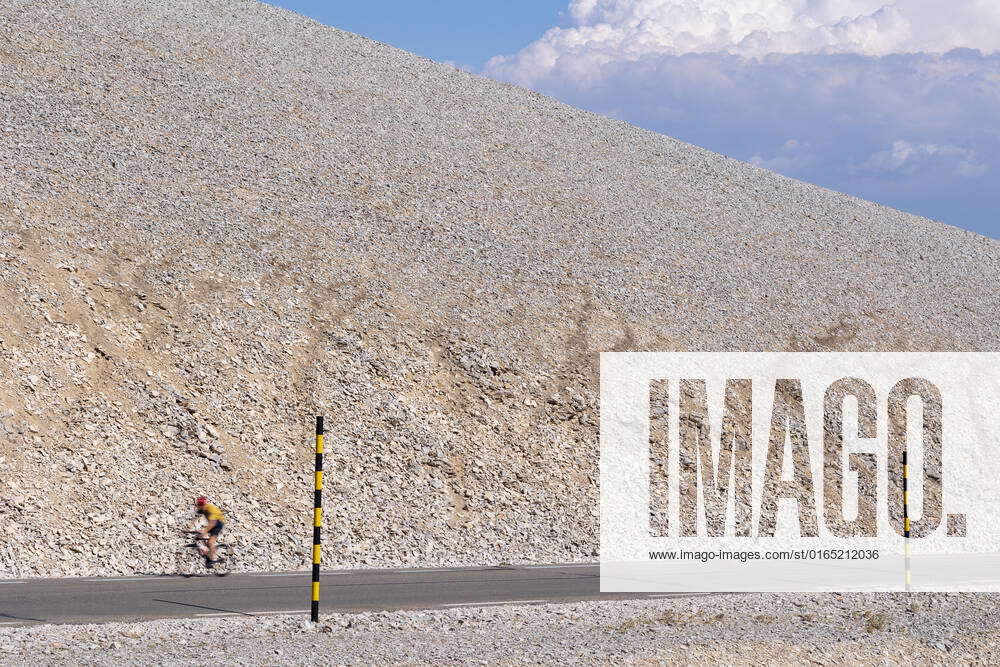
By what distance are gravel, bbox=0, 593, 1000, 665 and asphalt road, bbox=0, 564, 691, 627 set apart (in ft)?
3.30

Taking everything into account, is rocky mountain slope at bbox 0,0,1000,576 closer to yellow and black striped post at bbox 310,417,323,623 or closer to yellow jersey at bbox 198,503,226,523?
yellow jersey at bbox 198,503,226,523

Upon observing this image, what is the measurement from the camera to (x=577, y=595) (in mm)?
15141

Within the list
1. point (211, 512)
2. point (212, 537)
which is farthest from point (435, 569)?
point (211, 512)

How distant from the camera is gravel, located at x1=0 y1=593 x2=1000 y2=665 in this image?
1019 cm

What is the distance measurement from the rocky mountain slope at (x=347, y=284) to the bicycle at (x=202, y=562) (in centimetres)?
27

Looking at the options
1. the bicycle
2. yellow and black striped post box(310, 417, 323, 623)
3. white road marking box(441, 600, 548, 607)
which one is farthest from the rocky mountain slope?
yellow and black striped post box(310, 417, 323, 623)

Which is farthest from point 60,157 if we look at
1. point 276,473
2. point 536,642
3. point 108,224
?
point 536,642

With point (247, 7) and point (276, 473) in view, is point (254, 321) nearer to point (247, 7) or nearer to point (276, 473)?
point (276, 473)

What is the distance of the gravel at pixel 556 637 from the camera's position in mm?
10188

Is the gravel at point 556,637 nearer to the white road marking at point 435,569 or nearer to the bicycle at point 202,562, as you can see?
the white road marking at point 435,569

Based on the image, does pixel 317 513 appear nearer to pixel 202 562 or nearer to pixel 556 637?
pixel 556 637

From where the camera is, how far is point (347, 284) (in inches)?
1089

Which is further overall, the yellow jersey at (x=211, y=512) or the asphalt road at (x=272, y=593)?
the yellow jersey at (x=211, y=512)

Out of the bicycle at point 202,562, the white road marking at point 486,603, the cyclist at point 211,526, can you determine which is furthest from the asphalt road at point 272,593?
the cyclist at point 211,526
